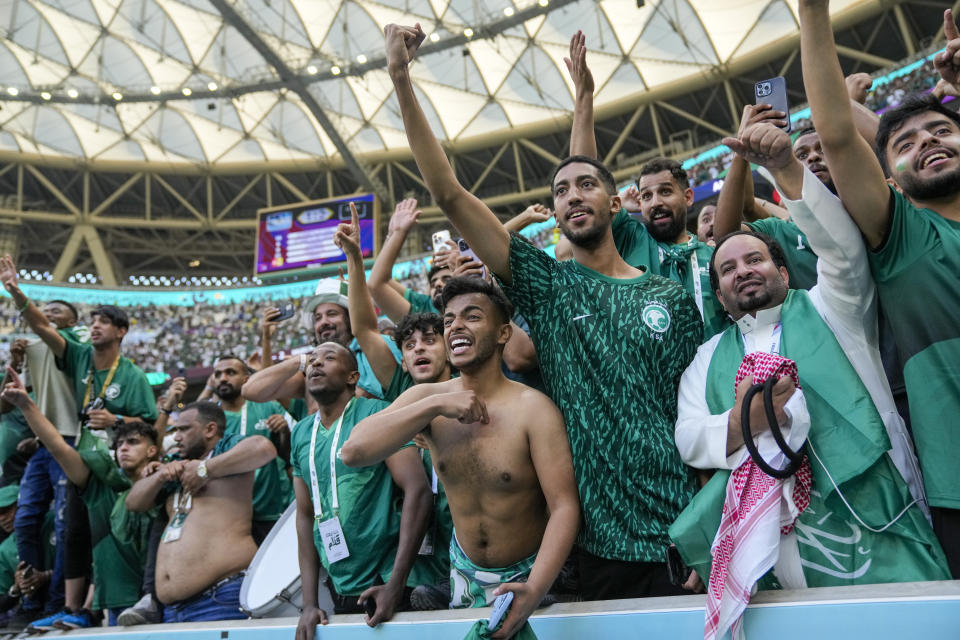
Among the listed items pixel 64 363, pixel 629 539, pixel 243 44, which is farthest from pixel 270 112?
pixel 629 539

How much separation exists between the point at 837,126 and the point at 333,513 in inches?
106

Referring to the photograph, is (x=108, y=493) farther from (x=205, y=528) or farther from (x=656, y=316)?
(x=656, y=316)

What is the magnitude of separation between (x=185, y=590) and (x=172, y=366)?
2487 cm

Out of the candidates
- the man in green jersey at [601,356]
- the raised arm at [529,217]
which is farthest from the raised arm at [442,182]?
the raised arm at [529,217]

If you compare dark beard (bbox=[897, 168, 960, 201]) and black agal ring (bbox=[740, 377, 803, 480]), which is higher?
dark beard (bbox=[897, 168, 960, 201])

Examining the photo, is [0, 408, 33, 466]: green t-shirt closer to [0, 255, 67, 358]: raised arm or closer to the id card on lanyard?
[0, 255, 67, 358]: raised arm

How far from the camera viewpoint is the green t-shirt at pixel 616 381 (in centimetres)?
240

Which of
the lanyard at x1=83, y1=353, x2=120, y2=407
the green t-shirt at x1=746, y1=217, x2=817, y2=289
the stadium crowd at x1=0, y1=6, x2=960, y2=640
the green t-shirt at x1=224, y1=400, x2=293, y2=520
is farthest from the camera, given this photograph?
the lanyard at x1=83, y1=353, x2=120, y2=407

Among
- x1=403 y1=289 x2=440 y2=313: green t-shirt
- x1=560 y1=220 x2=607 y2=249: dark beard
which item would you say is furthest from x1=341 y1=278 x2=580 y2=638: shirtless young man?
x1=403 y1=289 x2=440 y2=313: green t-shirt

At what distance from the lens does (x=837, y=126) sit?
2.03 m

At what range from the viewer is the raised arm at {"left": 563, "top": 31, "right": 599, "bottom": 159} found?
351cm

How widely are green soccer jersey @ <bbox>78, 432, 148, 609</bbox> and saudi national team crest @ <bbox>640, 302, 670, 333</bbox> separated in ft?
11.9

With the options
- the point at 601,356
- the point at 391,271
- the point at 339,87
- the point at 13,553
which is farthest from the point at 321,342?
the point at 339,87

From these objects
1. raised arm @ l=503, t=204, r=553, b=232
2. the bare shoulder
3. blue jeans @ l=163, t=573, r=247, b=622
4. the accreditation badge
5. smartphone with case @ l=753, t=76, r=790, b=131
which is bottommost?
blue jeans @ l=163, t=573, r=247, b=622
